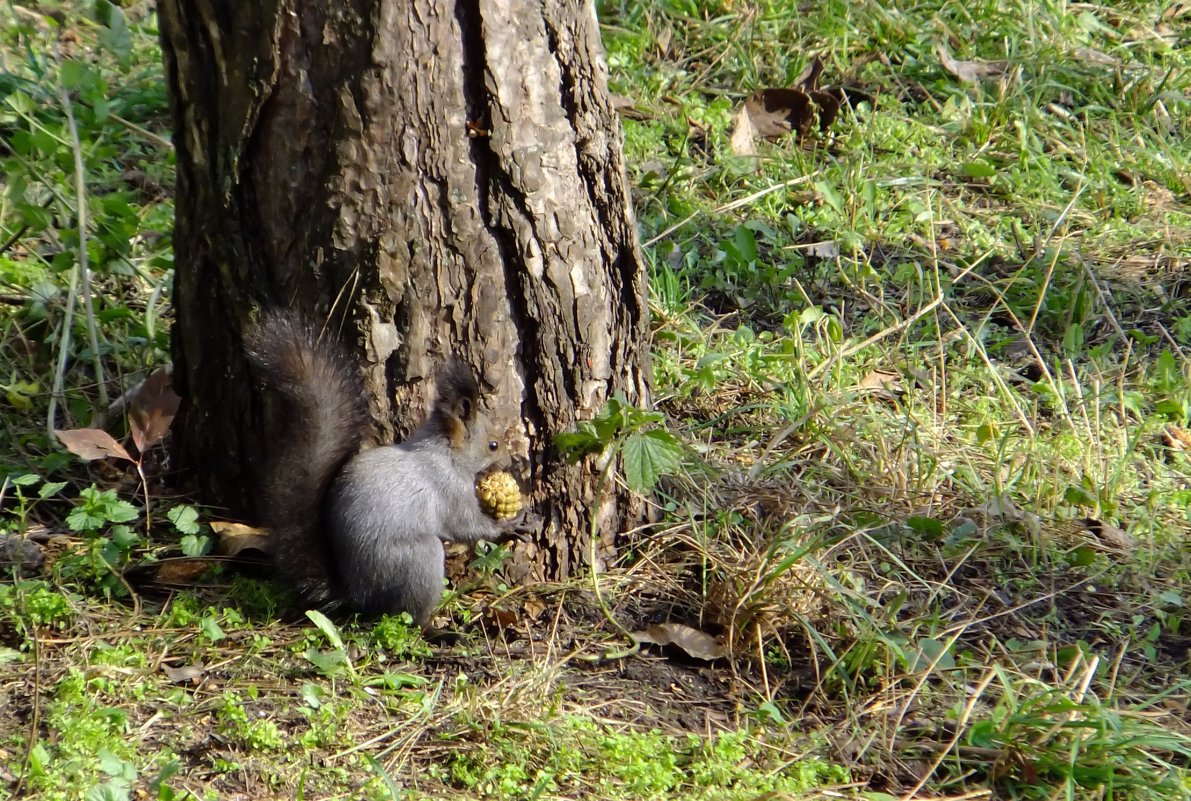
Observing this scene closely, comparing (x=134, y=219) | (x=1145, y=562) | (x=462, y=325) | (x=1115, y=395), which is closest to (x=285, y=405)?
(x=462, y=325)

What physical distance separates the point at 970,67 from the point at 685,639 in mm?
3250

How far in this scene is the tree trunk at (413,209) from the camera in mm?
2393

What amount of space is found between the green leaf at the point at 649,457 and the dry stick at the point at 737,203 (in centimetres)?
136

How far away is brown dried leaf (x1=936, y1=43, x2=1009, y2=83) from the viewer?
4887 mm

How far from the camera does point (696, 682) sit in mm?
2547

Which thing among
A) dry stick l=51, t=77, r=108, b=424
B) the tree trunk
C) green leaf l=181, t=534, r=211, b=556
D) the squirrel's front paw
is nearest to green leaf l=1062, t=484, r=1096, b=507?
the tree trunk

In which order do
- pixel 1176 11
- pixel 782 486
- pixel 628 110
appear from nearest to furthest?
pixel 782 486, pixel 628 110, pixel 1176 11

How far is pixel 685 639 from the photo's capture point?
2625 mm

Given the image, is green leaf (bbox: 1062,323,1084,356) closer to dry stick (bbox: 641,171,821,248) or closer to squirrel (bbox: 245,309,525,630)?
dry stick (bbox: 641,171,821,248)

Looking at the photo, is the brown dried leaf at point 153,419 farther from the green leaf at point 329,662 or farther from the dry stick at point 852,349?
the dry stick at point 852,349

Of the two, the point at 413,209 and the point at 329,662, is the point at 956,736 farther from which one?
the point at 413,209

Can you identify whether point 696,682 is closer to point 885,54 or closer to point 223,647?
point 223,647

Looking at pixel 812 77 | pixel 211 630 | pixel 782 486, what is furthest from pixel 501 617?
pixel 812 77

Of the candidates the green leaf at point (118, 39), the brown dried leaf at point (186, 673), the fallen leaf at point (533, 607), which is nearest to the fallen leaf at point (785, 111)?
the green leaf at point (118, 39)
